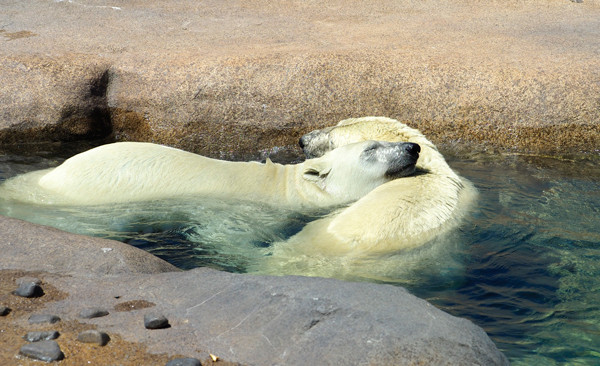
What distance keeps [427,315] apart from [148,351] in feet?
3.23

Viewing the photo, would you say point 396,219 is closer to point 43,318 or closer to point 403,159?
point 403,159

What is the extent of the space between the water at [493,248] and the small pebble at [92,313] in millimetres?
1363

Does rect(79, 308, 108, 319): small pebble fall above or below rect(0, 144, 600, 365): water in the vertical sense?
above

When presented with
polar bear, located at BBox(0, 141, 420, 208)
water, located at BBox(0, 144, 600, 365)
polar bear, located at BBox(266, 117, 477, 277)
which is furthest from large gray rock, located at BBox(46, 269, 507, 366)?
polar bear, located at BBox(0, 141, 420, 208)

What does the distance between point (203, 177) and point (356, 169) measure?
1.09 meters

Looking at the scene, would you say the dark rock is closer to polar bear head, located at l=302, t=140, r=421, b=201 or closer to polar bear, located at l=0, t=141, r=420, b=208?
polar bear, located at l=0, t=141, r=420, b=208

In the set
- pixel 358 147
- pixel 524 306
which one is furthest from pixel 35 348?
pixel 358 147

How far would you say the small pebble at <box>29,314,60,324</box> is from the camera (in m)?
2.49

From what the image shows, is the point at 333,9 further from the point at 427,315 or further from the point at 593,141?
the point at 427,315

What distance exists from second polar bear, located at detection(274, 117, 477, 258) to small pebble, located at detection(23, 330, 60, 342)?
5.69 feet

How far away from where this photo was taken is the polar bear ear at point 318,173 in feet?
16.3

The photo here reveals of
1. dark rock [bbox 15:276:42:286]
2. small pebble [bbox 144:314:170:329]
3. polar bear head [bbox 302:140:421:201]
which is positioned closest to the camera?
small pebble [bbox 144:314:170:329]

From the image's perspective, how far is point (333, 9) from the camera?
28.6 ft

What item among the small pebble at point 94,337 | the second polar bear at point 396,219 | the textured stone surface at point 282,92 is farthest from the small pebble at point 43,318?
the textured stone surface at point 282,92
